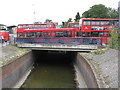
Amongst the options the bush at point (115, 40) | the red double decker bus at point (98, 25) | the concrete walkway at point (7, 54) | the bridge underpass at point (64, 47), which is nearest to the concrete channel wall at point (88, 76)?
the bush at point (115, 40)

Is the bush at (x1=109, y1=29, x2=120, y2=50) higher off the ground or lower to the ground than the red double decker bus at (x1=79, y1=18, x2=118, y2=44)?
lower

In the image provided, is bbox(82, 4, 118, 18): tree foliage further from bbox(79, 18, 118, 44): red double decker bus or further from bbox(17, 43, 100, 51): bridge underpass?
bbox(17, 43, 100, 51): bridge underpass

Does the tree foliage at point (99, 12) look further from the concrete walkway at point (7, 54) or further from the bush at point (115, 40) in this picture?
the concrete walkway at point (7, 54)

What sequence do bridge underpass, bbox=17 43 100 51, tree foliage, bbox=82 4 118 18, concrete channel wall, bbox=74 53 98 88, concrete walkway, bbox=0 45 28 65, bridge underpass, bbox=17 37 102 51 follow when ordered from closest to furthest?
concrete channel wall, bbox=74 53 98 88 < concrete walkway, bbox=0 45 28 65 < bridge underpass, bbox=17 43 100 51 < bridge underpass, bbox=17 37 102 51 < tree foliage, bbox=82 4 118 18

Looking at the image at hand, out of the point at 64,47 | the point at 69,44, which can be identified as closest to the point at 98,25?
the point at 69,44

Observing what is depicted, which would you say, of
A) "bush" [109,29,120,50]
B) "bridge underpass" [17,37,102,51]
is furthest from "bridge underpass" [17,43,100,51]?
"bush" [109,29,120,50]

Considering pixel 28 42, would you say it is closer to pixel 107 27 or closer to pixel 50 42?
pixel 50 42

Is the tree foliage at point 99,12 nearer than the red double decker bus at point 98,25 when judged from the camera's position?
No

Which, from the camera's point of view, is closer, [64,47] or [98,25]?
[64,47]

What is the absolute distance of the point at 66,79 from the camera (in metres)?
14.1

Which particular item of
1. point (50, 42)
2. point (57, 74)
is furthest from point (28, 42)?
point (57, 74)

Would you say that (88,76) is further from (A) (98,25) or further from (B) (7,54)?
(A) (98,25)

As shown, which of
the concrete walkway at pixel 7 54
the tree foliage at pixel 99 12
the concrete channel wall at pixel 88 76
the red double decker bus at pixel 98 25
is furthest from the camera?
the tree foliage at pixel 99 12

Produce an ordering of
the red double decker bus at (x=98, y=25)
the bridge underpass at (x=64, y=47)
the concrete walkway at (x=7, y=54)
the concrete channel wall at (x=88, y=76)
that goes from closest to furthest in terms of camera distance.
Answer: the concrete channel wall at (x=88, y=76) < the concrete walkway at (x=7, y=54) < the bridge underpass at (x=64, y=47) < the red double decker bus at (x=98, y=25)
